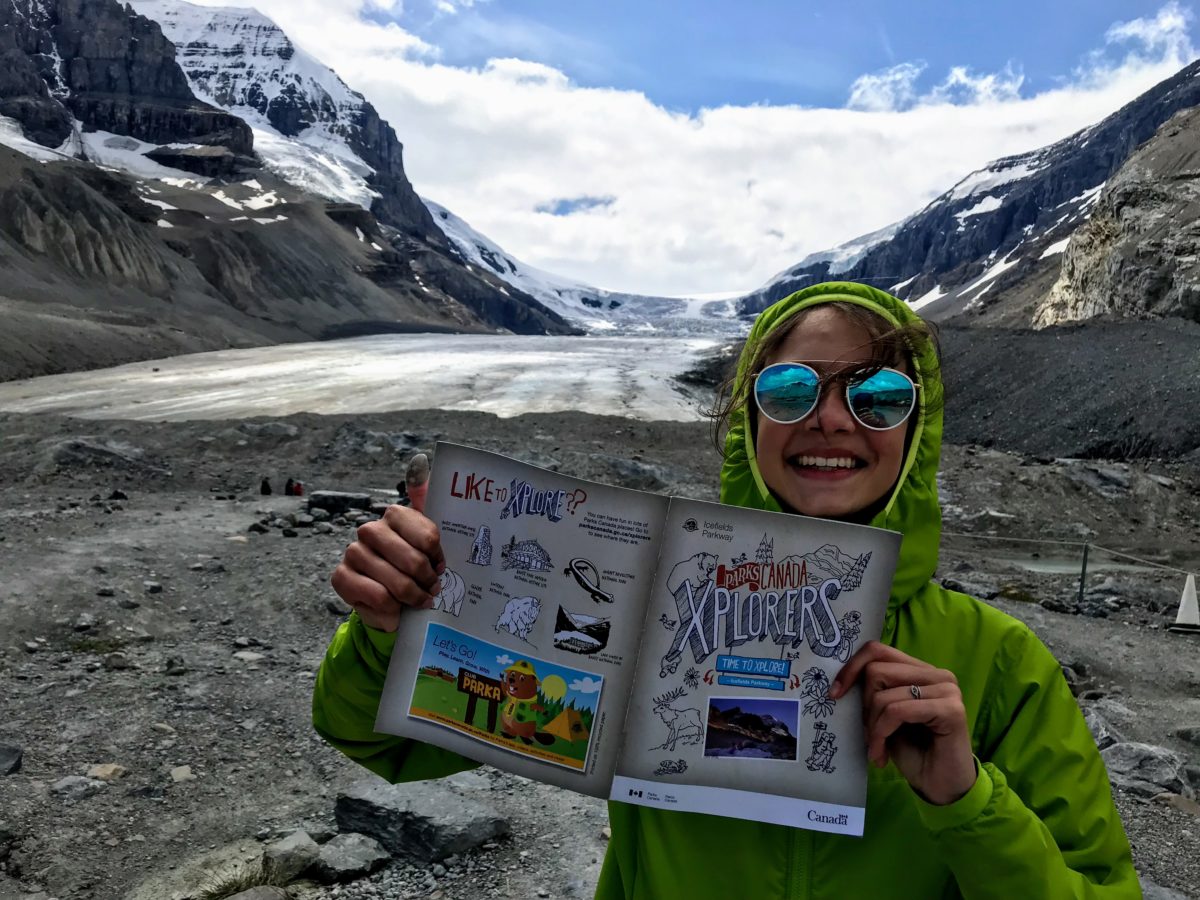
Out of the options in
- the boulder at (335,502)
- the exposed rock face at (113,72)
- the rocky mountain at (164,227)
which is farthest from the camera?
the exposed rock face at (113,72)

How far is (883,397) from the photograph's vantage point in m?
1.70

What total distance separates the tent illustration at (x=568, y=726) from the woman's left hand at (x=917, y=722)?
1.49ft

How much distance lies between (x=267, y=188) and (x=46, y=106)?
1307 inches

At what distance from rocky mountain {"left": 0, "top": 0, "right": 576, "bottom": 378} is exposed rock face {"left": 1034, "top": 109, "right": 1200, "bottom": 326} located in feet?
149

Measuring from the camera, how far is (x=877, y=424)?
1.68m

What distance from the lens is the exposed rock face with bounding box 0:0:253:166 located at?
13538 centimetres

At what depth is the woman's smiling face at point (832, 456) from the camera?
167 cm

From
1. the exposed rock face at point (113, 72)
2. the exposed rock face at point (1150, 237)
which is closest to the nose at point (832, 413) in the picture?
the exposed rock face at point (1150, 237)

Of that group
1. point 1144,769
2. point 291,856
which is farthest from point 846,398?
point 1144,769

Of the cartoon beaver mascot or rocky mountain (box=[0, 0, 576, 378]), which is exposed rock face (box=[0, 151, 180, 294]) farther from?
the cartoon beaver mascot

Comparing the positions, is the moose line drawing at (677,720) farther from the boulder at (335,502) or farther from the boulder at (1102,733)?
the boulder at (335,502)

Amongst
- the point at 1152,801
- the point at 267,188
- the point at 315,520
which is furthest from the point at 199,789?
the point at 267,188

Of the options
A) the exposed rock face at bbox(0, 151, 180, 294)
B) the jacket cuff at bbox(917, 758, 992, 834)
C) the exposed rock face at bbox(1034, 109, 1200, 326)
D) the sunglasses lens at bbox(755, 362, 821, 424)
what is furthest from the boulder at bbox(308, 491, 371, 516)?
the exposed rock face at bbox(0, 151, 180, 294)

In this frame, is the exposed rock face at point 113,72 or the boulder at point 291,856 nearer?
the boulder at point 291,856
